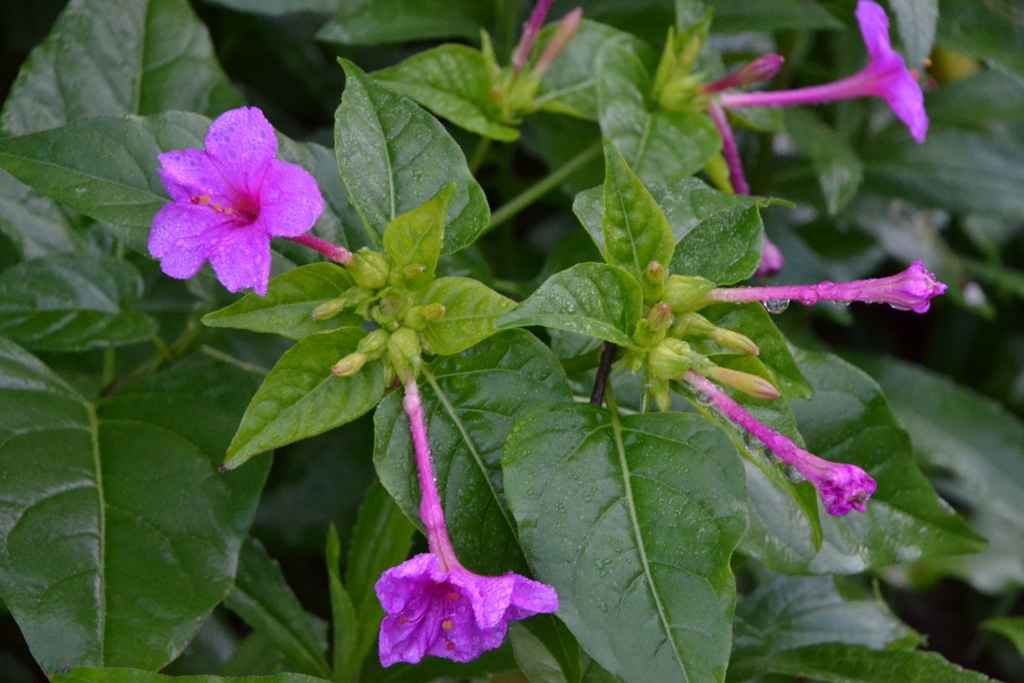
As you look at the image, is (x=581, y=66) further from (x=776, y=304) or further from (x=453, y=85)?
(x=776, y=304)

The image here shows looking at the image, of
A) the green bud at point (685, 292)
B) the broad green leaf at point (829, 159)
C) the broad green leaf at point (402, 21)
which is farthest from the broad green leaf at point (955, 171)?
the green bud at point (685, 292)

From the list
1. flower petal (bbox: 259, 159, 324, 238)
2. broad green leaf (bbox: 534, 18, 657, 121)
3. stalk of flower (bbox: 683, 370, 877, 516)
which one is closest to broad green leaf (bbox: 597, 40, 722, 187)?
broad green leaf (bbox: 534, 18, 657, 121)

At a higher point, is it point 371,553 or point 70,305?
point 70,305

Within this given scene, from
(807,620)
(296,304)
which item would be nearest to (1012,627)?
(807,620)

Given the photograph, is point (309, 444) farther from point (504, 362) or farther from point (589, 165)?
point (504, 362)

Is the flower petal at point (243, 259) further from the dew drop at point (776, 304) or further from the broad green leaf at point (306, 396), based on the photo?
the dew drop at point (776, 304)

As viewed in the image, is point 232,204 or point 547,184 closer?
point 232,204

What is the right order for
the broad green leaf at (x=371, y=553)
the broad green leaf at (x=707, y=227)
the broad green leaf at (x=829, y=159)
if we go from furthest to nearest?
the broad green leaf at (x=829, y=159), the broad green leaf at (x=371, y=553), the broad green leaf at (x=707, y=227)
